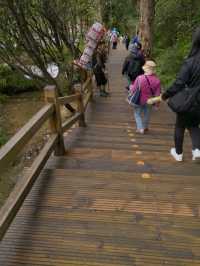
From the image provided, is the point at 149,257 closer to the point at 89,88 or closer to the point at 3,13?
the point at 89,88

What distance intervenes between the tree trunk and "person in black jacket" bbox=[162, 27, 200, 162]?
9861 millimetres

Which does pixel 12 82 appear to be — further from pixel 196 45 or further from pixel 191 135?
pixel 196 45

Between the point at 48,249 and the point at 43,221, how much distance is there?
1.41 feet

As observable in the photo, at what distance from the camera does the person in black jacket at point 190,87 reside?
4.10m

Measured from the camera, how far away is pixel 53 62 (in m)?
12.6

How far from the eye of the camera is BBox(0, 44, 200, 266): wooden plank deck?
8.53ft

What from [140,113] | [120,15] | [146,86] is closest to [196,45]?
[146,86]

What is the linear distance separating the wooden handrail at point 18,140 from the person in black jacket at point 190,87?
5.47ft

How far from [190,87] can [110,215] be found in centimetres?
198

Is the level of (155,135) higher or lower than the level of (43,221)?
lower

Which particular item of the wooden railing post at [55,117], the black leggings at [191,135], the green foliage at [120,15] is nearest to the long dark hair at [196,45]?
the black leggings at [191,135]

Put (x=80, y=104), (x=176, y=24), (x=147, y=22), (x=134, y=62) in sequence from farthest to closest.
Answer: (x=176, y=24)
(x=147, y=22)
(x=134, y=62)
(x=80, y=104)

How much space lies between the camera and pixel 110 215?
314 cm

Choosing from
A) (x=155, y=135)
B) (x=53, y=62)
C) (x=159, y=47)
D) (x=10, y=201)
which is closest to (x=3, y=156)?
(x=10, y=201)
